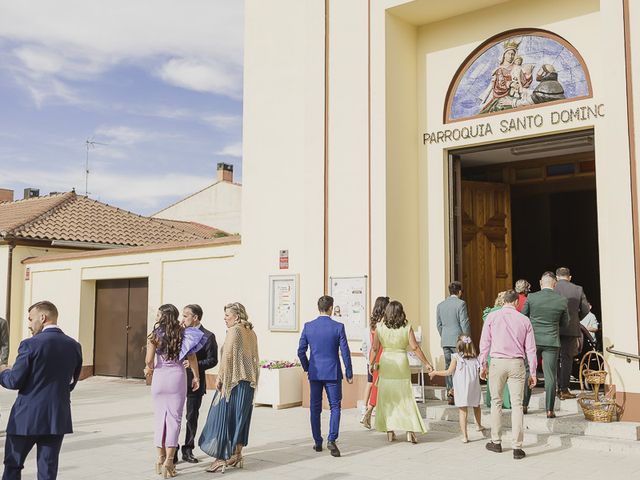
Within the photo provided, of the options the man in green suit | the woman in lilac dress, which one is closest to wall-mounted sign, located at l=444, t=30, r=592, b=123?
the man in green suit

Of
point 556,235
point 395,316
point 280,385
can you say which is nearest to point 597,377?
point 395,316

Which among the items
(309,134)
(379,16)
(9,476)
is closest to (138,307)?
(309,134)

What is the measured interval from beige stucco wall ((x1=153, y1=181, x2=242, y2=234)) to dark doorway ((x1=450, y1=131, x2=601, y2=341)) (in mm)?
22627

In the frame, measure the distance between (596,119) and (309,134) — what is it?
443 centimetres

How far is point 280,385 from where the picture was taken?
11.6m

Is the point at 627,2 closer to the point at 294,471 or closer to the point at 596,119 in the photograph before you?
the point at 596,119

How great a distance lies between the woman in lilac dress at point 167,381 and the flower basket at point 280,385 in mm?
4623

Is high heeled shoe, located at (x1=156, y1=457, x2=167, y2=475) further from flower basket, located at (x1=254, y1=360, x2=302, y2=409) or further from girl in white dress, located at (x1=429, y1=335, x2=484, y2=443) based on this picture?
flower basket, located at (x1=254, y1=360, x2=302, y2=409)

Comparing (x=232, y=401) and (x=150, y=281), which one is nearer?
(x=232, y=401)

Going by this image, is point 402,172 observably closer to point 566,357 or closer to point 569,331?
point 569,331

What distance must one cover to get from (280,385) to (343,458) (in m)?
3.87

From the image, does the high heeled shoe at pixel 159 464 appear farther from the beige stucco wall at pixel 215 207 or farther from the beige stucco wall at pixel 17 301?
the beige stucco wall at pixel 215 207

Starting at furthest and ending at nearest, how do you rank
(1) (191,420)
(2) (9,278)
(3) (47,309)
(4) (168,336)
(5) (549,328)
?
(2) (9,278), (5) (549,328), (1) (191,420), (4) (168,336), (3) (47,309)

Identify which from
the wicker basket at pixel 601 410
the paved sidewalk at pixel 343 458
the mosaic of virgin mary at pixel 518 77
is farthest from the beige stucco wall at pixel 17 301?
the wicker basket at pixel 601 410
